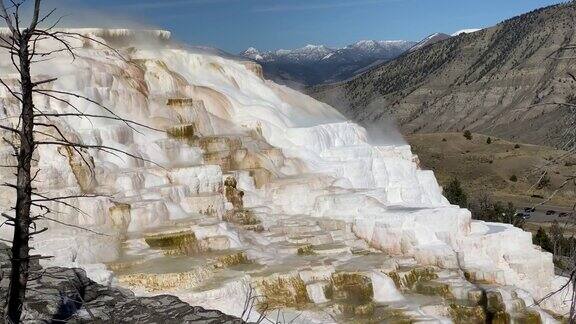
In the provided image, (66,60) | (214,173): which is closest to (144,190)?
(214,173)

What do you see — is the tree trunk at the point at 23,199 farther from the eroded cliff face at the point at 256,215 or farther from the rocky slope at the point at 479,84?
the rocky slope at the point at 479,84

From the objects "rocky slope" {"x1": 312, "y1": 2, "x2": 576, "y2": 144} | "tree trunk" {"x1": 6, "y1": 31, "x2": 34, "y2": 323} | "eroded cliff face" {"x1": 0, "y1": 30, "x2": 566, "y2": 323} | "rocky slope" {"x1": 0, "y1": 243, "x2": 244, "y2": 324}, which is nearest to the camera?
"tree trunk" {"x1": 6, "y1": 31, "x2": 34, "y2": 323}

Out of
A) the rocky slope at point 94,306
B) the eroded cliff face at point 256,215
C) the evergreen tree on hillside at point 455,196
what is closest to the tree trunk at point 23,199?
the rocky slope at point 94,306

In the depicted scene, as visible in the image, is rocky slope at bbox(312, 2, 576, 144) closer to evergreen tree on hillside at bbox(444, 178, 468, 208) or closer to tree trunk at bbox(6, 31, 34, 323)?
evergreen tree on hillside at bbox(444, 178, 468, 208)

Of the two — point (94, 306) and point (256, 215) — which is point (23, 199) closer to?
point (94, 306)

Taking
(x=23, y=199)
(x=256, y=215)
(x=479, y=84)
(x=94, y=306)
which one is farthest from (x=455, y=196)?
(x=479, y=84)

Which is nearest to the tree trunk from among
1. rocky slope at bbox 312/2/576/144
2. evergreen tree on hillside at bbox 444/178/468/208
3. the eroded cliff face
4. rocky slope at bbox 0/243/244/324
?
rocky slope at bbox 0/243/244/324

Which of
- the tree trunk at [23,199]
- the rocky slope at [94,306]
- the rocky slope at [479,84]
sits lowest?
the rocky slope at [94,306]
